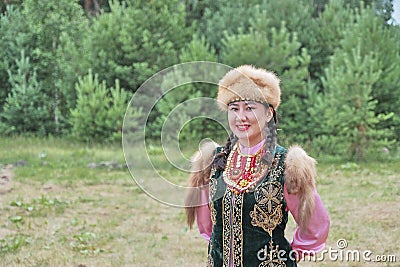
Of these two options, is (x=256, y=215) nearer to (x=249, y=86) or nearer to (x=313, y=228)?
(x=313, y=228)

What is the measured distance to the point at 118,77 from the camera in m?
10.5

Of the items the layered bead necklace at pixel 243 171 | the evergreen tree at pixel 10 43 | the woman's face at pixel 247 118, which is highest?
the woman's face at pixel 247 118

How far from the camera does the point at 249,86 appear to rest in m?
1.78

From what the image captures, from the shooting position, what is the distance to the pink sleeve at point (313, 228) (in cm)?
171

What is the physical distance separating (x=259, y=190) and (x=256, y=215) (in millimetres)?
76

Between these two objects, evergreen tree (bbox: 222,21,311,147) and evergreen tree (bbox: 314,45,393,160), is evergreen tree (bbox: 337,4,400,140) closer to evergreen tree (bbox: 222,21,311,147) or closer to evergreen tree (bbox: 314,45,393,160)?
evergreen tree (bbox: 314,45,393,160)

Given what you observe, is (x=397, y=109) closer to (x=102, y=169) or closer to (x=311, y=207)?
Answer: (x=102, y=169)

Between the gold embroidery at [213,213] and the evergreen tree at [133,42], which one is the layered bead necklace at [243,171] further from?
the evergreen tree at [133,42]

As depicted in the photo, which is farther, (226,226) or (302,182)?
(226,226)

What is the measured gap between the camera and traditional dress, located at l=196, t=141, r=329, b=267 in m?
1.75
